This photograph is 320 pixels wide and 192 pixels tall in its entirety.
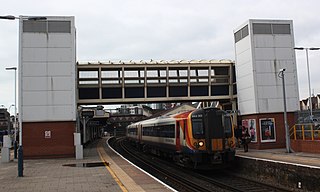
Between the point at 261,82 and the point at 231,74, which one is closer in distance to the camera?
the point at 261,82

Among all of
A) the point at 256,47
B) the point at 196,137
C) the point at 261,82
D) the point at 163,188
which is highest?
the point at 256,47

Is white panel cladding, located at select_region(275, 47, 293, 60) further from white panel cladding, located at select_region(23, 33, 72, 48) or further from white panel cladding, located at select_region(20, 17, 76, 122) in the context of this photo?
white panel cladding, located at select_region(23, 33, 72, 48)

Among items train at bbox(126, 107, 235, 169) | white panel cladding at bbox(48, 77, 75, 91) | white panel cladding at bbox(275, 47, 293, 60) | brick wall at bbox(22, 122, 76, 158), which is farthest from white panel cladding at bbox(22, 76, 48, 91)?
white panel cladding at bbox(275, 47, 293, 60)

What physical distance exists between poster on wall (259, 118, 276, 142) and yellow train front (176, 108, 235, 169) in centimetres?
688

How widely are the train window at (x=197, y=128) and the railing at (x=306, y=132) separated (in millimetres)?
6447

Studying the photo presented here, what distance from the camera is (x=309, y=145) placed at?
1861 centimetres

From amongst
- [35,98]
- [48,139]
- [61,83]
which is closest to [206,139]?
[48,139]

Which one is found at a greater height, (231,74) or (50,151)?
(231,74)

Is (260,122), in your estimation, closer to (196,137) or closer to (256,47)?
(256,47)

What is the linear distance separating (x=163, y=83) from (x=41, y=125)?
30.4 feet

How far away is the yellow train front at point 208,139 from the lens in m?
15.6

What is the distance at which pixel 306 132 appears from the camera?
1928 centimetres

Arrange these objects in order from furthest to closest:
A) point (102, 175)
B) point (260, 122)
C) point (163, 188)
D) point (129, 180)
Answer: point (260, 122) → point (102, 175) → point (129, 180) → point (163, 188)

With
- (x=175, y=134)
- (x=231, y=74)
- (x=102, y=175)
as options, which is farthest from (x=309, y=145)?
(x=102, y=175)
